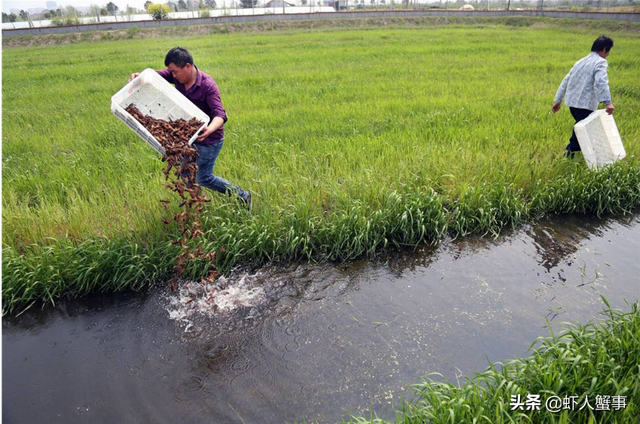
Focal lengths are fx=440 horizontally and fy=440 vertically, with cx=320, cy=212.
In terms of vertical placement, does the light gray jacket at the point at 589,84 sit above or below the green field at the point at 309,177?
above

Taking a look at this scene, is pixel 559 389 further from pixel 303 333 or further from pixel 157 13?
pixel 157 13

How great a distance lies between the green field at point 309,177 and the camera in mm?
4145

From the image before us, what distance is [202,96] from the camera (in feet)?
12.4

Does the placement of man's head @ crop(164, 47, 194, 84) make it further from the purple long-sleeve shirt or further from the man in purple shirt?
the purple long-sleeve shirt

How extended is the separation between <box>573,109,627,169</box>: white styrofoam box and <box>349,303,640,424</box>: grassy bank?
301 cm

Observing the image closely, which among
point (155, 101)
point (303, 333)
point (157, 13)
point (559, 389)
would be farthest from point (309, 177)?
point (157, 13)

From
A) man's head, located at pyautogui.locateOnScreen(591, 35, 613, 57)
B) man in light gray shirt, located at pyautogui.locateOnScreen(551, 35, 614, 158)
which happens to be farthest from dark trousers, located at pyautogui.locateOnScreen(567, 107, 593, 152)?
man's head, located at pyautogui.locateOnScreen(591, 35, 613, 57)

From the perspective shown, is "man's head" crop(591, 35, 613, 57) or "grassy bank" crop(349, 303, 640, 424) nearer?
"grassy bank" crop(349, 303, 640, 424)

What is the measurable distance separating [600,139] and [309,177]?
11.5ft

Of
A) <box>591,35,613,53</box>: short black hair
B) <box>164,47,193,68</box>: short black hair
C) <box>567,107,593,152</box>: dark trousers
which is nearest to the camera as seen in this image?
<box>164,47,193,68</box>: short black hair

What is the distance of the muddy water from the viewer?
2.87 metres

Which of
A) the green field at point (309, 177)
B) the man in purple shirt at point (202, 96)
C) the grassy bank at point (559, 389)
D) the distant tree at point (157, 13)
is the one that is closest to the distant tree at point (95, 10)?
the distant tree at point (157, 13)

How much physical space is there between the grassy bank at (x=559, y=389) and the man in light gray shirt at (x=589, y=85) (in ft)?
10.9

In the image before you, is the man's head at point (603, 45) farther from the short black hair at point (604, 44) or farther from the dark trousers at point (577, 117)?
the dark trousers at point (577, 117)
